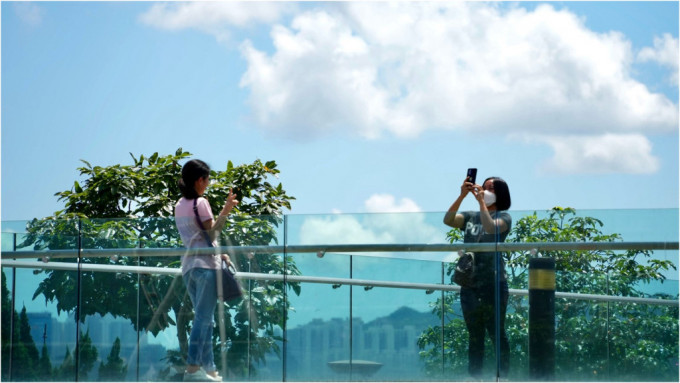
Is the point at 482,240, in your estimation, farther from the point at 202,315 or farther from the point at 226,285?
the point at 202,315

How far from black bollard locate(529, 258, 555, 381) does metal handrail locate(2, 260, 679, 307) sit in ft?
0.28

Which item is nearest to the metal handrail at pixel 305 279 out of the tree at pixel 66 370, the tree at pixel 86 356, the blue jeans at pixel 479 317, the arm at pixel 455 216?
the blue jeans at pixel 479 317

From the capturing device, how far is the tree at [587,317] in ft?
26.6

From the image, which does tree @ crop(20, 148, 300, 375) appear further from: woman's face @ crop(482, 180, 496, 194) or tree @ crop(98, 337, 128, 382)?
woman's face @ crop(482, 180, 496, 194)

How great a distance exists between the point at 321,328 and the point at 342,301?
27 cm

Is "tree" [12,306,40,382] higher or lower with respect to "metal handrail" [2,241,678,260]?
lower

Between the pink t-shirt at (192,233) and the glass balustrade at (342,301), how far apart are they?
123 mm

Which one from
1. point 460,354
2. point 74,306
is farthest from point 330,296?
point 74,306

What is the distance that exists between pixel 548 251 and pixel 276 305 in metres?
2.16

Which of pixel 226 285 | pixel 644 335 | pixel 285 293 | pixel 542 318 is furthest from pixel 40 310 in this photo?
pixel 644 335

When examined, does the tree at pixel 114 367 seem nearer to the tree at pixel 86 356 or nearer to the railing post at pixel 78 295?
the tree at pixel 86 356

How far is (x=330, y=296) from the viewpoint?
28.1 ft

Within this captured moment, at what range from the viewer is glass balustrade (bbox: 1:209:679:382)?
8.16 m

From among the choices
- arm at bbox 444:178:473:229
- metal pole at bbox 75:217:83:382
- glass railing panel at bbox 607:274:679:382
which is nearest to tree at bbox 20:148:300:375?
metal pole at bbox 75:217:83:382
